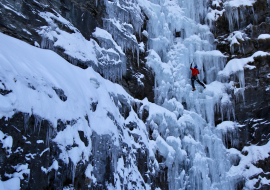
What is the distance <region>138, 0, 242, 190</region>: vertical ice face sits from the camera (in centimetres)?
912

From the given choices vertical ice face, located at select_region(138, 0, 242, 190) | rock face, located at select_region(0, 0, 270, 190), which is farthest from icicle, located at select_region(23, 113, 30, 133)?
vertical ice face, located at select_region(138, 0, 242, 190)

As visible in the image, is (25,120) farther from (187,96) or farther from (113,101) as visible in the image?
(187,96)

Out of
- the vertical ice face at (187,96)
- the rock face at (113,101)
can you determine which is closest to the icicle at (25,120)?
the rock face at (113,101)

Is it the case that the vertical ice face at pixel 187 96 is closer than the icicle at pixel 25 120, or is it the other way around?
the icicle at pixel 25 120

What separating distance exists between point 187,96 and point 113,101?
389 cm

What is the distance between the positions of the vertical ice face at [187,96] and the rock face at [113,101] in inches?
6.5

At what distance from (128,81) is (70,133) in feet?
13.7

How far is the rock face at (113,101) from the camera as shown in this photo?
486 centimetres

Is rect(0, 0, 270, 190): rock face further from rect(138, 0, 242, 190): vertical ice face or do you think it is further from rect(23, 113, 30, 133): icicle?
rect(138, 0, 242, 190): vertical ice face

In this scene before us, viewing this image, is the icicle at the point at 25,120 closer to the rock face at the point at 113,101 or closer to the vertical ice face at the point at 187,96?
the rock face at the point at 113,101

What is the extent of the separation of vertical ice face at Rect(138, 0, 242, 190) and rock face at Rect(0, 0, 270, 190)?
0.54ft

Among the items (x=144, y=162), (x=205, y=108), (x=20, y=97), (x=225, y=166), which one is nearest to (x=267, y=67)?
(x=205, y=108)

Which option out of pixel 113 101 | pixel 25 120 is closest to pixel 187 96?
pixel 113 101

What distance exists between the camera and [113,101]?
792cm
